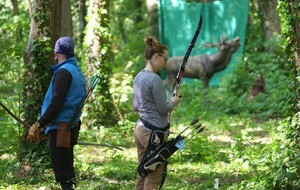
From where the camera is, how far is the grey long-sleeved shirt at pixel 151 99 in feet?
20.2

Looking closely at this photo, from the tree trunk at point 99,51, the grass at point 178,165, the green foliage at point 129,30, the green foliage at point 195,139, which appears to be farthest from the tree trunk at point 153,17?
the grass at point 178,165

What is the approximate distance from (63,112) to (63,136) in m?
0.24

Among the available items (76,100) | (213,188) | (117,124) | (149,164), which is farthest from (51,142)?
(117,124)

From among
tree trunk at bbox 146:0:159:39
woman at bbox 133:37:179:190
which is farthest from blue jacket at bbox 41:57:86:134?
tree trunk at bbox 146:0:159:39

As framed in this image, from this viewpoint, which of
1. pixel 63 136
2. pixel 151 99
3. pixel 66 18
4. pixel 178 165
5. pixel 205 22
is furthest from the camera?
pixel 205 22

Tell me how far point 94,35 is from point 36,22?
4.28 metres

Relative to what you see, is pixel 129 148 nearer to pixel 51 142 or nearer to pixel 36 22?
pixel 36 22

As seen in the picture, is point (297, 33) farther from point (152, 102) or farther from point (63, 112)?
point (63, 112)

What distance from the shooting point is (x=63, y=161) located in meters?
6.47

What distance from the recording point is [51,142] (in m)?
6.45

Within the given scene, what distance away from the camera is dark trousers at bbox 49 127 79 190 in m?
6.43

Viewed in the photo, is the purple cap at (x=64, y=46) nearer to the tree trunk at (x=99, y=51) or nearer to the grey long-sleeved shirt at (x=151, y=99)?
the grey long-sleeved shirt at (x=151, y=99)

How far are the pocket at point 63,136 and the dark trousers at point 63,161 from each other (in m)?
0.06

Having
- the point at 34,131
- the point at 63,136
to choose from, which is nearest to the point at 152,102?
the point at 63,136
